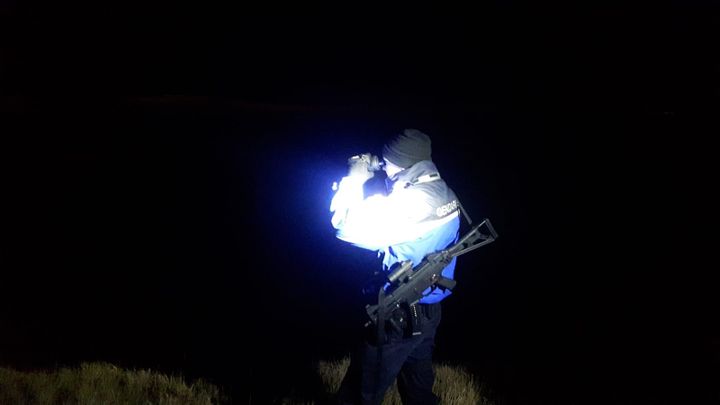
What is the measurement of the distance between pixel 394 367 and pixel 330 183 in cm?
613

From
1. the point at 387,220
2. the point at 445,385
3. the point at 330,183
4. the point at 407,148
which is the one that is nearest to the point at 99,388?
the point at 445,385

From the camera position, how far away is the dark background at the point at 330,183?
4.86m

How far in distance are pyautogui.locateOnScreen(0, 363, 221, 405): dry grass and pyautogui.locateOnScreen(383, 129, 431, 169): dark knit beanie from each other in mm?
2333

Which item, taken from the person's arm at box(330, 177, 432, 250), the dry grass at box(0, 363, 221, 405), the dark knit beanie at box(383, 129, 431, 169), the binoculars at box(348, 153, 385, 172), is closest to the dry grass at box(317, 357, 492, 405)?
the dry grass at box(0, 363, 221, 405)

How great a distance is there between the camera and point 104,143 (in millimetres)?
11477

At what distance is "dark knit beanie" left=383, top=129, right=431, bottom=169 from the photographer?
290cm

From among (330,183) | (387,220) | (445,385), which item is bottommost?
(445,385)

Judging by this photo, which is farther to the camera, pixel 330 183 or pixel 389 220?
pixel 330 183

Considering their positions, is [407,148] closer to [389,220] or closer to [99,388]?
[389,220]

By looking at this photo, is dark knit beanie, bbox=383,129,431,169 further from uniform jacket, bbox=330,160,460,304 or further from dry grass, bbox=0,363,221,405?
dry grass, bbox=0,363,221,405

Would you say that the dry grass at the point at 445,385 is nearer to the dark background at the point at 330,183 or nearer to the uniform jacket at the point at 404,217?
the dark background at the point at 330,183

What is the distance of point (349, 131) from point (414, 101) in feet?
13.5

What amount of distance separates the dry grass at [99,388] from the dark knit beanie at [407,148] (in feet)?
7.66

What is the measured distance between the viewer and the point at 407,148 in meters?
2.89
